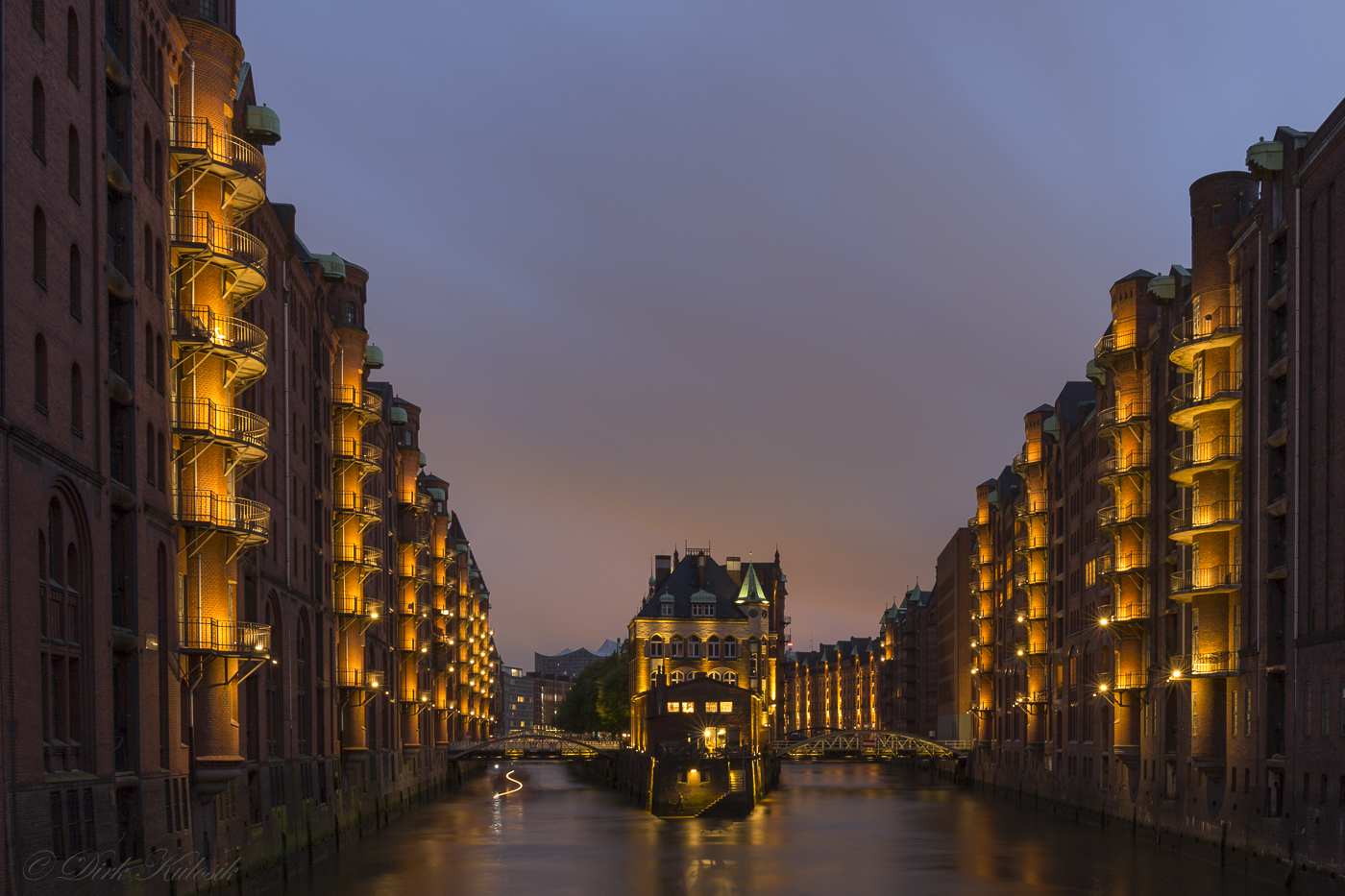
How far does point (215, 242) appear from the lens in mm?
48031

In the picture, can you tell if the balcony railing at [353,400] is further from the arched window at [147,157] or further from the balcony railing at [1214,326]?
the balcony railing at [1214,326]

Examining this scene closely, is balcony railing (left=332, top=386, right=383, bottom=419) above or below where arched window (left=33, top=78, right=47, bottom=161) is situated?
below

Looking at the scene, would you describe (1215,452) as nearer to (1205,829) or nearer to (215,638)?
(1205,829)

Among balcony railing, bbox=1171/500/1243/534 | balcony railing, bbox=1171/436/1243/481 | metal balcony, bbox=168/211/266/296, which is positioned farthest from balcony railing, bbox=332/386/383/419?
balcony railing, bbox=1171/500/1243/534

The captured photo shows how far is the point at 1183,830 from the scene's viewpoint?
228 ft

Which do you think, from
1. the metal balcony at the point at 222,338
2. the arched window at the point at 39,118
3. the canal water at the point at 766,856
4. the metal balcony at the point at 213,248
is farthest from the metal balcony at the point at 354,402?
the arched window at the point at 39,118

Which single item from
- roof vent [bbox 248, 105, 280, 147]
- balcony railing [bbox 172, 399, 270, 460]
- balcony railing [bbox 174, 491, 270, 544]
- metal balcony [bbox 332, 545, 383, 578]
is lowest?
metal balcony [bbox 332, 545, 383, 578]

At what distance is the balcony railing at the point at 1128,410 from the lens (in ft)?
256

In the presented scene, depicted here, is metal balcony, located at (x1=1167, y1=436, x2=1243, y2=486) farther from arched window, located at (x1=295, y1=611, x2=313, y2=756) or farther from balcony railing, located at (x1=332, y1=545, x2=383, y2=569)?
balcony railing, located at (x1=332, y1=545, x2=383, y2=569)

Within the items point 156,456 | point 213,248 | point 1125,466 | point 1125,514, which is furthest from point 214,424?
point 1125,514

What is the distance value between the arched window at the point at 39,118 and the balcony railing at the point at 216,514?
14.1m

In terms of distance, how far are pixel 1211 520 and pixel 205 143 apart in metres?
41.0

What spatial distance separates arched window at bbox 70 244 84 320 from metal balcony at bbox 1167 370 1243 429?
1710 inches

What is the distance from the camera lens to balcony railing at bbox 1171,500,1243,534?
62.9 m
